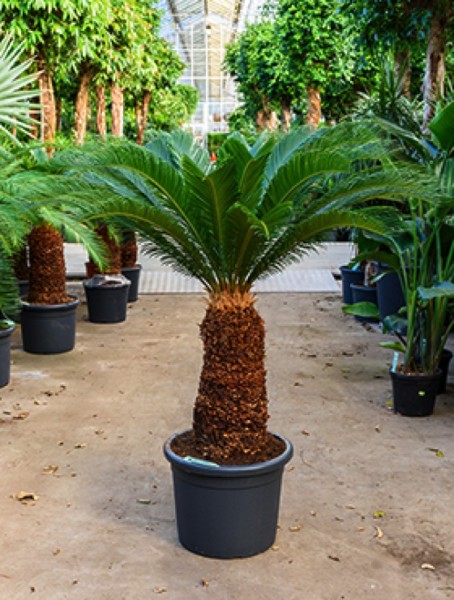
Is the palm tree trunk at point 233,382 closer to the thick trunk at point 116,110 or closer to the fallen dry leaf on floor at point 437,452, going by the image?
the fallen dry leaf on floor at point 437,452

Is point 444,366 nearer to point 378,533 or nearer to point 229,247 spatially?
point 378,533

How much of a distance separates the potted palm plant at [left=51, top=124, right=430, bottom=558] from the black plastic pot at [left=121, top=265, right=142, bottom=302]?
717 cm

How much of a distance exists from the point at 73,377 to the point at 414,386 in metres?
3.07

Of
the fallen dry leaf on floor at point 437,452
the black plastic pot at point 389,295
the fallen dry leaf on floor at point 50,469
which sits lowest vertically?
the fallen dry leaf on floor at point 437,452

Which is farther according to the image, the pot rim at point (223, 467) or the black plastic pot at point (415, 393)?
the black plastic pot at point (415, 393)

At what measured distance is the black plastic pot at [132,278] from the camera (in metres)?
11.1

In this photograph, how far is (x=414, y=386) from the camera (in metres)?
6.01

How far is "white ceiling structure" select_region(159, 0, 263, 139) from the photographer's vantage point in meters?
44.4

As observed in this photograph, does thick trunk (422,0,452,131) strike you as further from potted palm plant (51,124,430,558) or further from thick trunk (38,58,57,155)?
thick trunk (38,58,57,155)

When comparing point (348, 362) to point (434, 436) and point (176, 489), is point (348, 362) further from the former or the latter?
point (176, 489)

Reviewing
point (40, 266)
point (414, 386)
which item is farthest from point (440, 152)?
point (40, 266)

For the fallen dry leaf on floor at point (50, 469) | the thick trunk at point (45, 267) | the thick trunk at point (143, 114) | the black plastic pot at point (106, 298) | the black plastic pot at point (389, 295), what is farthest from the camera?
the thick trunk at point (143, 114)

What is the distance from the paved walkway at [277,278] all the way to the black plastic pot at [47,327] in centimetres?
386

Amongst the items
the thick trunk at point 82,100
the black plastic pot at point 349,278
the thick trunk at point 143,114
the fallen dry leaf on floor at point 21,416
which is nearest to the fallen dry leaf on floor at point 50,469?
the fallen dry leaf on floor at point 21,416
